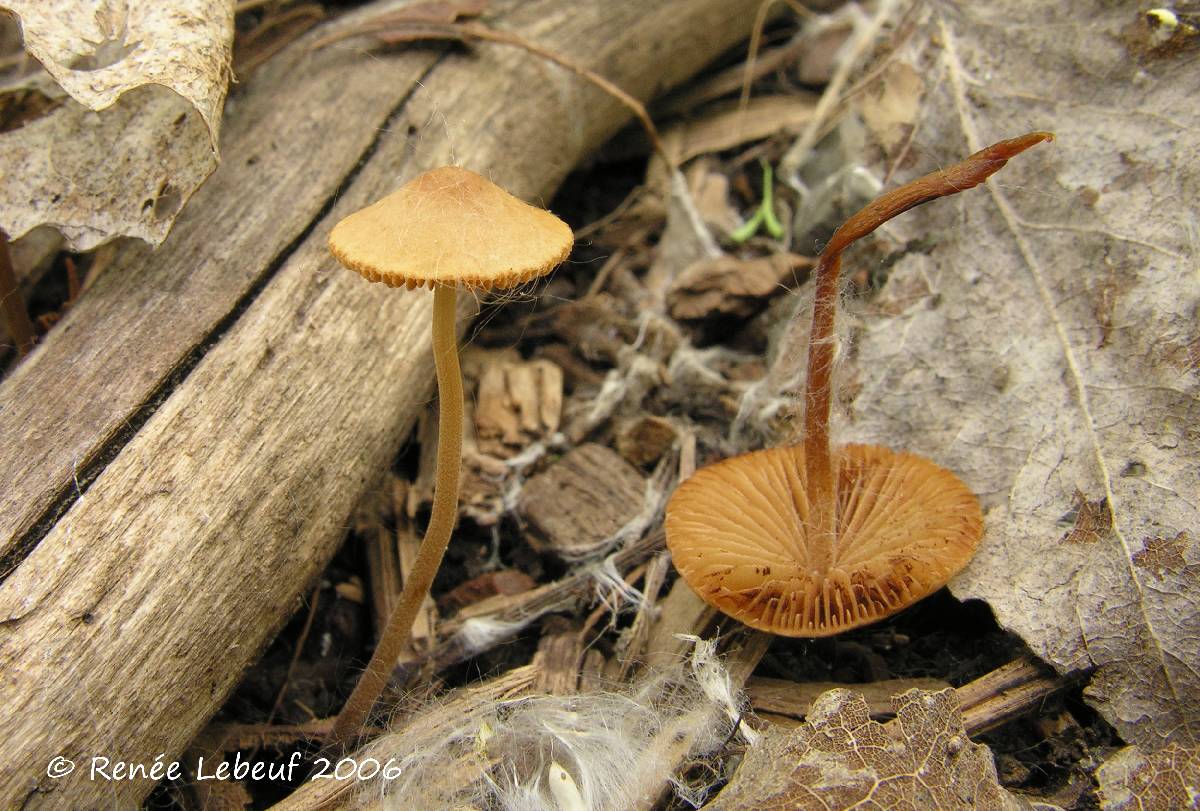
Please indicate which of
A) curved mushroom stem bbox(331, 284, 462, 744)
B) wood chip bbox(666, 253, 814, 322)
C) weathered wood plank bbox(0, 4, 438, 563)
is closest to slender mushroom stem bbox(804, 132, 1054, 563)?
curved mushroom stem bbox(331, 284, 462, 744)

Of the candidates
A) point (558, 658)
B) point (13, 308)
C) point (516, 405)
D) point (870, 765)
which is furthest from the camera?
point (516, 405)

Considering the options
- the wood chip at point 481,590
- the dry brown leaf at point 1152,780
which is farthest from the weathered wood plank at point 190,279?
the dry brown leaf at point 1152,780

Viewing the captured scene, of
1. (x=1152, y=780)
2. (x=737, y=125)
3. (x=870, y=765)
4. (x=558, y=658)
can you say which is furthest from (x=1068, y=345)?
(x=737, y=125)

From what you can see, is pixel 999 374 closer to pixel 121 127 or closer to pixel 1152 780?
pixel 1152 780

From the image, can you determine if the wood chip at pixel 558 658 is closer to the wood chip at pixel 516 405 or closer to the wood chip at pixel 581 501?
the wood chip at pixel 581 501

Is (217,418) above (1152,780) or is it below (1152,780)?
above
